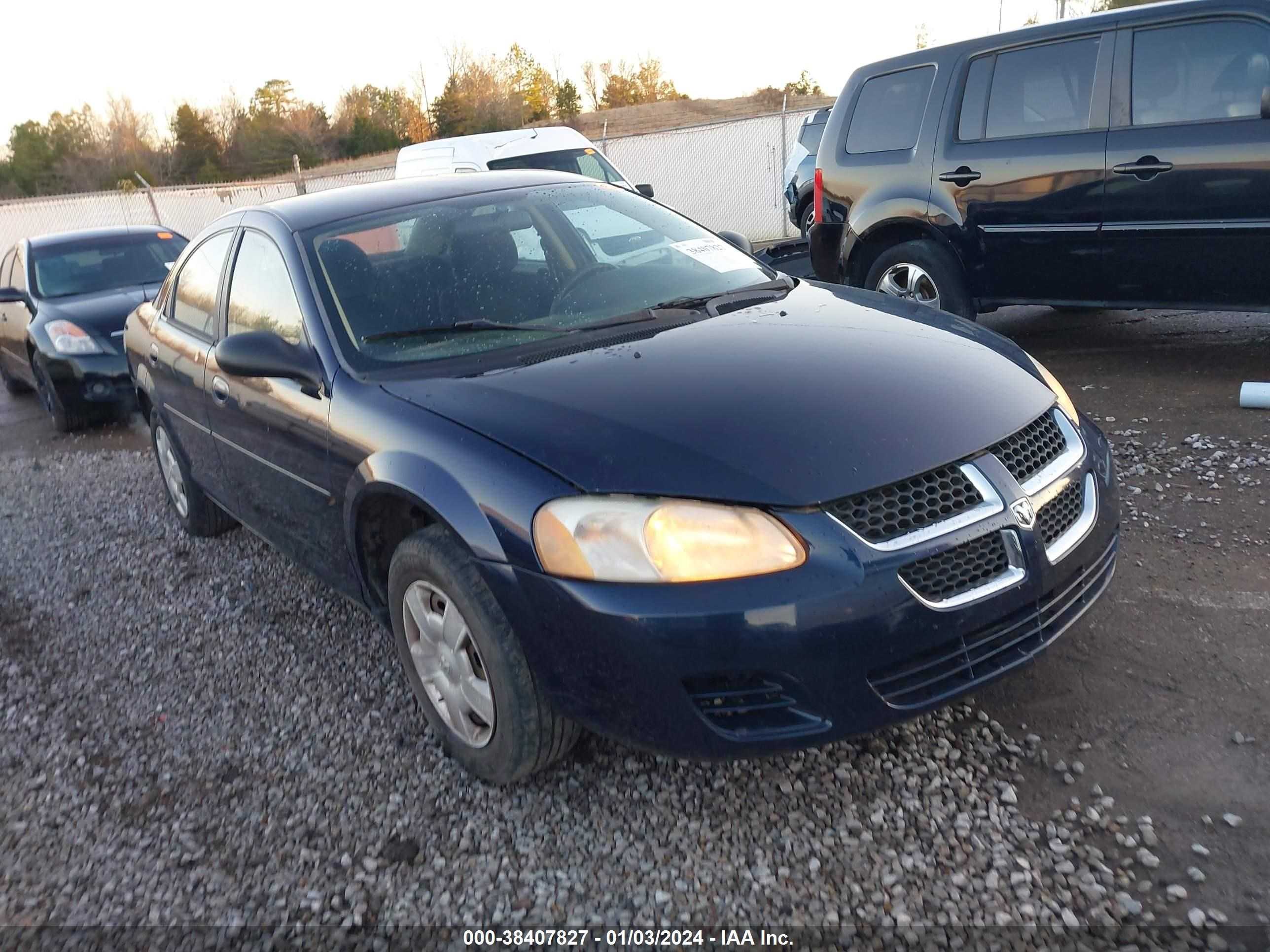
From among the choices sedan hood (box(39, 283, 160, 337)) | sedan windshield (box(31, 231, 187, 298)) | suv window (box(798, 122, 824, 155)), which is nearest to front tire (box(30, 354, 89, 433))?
sedan hood (box(39, 283, 160, 337))

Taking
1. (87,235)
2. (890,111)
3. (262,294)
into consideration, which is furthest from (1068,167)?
(87,235)

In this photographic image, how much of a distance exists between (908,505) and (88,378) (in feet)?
23.6

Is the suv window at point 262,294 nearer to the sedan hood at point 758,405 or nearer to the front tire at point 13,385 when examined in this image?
the sedan hood at point 758,405

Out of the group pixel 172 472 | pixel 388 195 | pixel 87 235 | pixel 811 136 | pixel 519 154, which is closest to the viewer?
pixel 388 195

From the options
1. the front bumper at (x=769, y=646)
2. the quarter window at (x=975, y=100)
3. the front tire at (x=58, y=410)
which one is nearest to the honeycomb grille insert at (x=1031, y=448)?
the front bumper at (x=769, y=646)

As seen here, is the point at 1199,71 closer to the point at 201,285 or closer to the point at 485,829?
the point at 201,285

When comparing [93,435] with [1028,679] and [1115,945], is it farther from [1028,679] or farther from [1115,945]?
[1115,945]

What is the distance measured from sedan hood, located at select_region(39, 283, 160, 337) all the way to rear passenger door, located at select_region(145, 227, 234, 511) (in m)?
3.47

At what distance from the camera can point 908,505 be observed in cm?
230

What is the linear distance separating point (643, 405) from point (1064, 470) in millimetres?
1105

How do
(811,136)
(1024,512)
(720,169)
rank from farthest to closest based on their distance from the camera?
(720,169) → (811,136) → (1024,512)

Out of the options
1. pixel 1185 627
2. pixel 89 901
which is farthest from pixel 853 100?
pixel 89 901

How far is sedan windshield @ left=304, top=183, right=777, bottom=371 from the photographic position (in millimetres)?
3148

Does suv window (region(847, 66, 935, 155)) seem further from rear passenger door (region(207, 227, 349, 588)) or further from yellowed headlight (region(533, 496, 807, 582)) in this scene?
yellowed headlight (region(533, 496, 807, 582))
